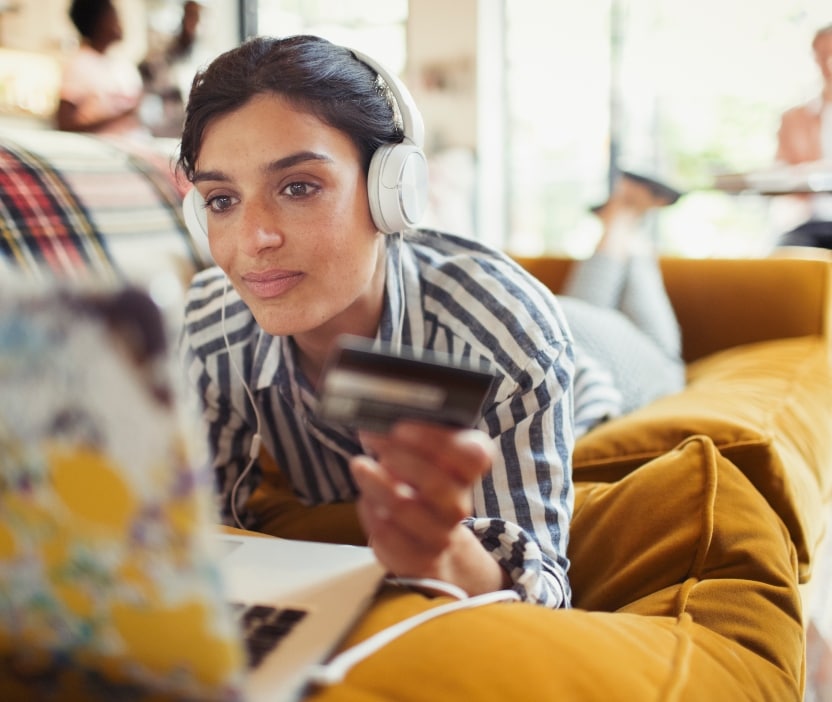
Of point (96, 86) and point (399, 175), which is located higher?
point (96, 86)

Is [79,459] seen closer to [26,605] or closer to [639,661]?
[26,605]

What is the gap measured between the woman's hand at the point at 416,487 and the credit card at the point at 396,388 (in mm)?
18

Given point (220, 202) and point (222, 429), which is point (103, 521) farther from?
point (222, 429)

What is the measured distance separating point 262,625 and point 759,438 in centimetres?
72

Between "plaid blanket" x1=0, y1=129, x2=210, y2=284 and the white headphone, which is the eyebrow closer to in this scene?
the white headphone

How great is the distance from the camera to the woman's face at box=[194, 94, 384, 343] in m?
0.78

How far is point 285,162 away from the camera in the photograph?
78 centimetres

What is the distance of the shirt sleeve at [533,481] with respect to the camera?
0.73 m

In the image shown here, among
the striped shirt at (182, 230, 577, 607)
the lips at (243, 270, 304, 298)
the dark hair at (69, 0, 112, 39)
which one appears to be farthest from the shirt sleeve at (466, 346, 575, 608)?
the dark hair at (69, 0, 112, 39)

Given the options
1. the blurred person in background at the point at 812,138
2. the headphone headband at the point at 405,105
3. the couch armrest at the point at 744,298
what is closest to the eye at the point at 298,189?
the headphone headband at the point at 405,105

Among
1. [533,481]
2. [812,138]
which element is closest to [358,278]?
[533,481]

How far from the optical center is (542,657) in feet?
1.73

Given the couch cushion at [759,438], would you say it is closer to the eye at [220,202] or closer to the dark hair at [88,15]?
the eye at [220,202]

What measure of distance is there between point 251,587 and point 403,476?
0.16 meters
